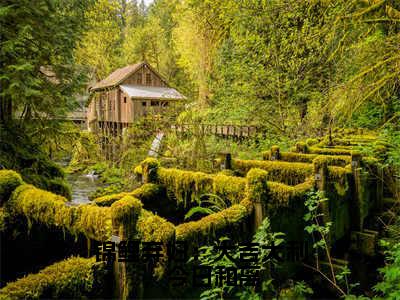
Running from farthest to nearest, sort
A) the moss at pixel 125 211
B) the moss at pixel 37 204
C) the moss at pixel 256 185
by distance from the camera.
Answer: the moss at pixel 256 185
the moss at pixel 37 204
the moss at pixel 125 211

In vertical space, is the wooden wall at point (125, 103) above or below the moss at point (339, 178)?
above

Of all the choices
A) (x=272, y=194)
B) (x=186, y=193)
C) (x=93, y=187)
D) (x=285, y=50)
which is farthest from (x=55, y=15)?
(x=93, y=187)

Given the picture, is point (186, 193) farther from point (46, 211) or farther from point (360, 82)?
point (360, 82)

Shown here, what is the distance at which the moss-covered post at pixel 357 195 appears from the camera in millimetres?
6382

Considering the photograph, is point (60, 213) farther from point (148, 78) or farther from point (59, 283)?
point (148, 78)

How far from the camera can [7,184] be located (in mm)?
3766

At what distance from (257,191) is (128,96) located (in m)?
23.3

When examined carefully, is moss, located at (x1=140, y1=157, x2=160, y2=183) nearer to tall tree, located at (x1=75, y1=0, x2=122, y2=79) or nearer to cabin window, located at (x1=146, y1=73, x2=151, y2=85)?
cabin window, located at (x1=146, y1=73, x2=151, y2=85)

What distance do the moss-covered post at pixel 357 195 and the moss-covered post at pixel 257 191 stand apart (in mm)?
3185

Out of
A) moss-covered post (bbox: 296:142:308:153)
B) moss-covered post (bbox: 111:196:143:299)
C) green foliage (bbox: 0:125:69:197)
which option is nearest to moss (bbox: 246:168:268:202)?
moss-covered post (bbox: 111:196:143:299)

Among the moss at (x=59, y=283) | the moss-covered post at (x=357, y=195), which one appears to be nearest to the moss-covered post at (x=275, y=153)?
the moss-covered post at (x=357, y=195)

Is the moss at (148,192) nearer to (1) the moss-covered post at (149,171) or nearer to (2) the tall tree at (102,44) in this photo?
(1) the moss-covered post at (149,171)

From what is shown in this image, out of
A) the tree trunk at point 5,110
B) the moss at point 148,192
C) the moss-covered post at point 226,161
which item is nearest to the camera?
the moss at point 148,192

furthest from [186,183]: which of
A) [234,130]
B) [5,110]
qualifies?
[234,130]
